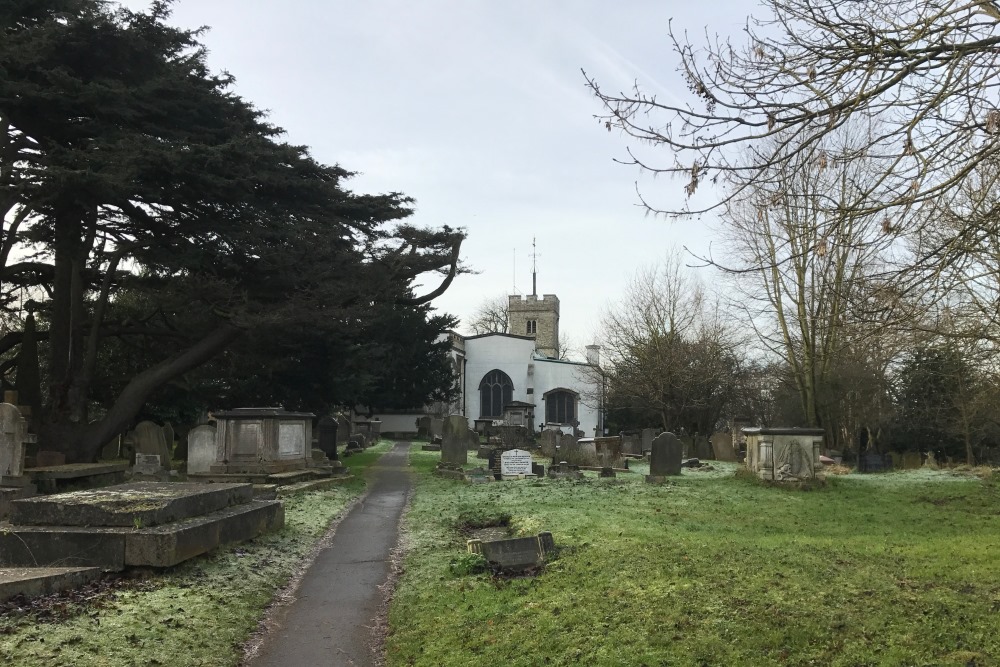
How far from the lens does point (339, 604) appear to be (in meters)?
6.61

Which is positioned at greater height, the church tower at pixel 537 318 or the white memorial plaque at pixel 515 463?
the church tower at pixel 537 318

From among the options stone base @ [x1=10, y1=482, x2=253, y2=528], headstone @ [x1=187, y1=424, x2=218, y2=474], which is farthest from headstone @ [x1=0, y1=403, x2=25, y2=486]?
stone base @ [x1=10, y1=482, x2=253, y2=528]

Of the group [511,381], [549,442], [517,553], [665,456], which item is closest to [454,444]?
[549,442]

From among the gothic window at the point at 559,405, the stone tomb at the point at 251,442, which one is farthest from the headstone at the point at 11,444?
the gothic window at the point at 559,405

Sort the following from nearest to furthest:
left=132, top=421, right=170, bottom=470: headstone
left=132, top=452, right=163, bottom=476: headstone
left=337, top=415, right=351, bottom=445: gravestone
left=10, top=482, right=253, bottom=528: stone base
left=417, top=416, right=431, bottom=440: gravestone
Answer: left=10, top=482, right=253, bottom=528: stone base, left=132, top=452, right=163, bottom=476: headstone, left=132, top=421, right=170, bottom=470: headstone, left=337, top=415, right=351, bottom=445: gravestone, left=417, top=416, right=431, bottom=440: gravestone

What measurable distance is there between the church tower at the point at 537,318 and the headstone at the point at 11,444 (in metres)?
61.8

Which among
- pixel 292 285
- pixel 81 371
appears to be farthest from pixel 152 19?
pixel 81 371

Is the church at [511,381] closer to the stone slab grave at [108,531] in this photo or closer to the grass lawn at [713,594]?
the grass lawn at [713,594]

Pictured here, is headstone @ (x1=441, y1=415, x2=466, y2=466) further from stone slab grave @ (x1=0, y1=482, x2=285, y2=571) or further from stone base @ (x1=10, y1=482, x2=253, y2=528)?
stone base @ (x1=10, y1=482, x2=253, y2=528)

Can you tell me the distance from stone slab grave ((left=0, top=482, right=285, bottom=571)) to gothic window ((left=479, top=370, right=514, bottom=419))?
50240 mm

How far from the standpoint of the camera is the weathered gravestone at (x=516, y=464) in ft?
56.3

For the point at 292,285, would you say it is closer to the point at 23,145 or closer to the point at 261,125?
the point at 261,125

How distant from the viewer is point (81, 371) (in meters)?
17.0

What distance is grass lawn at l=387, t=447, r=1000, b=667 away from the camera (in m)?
4.52
